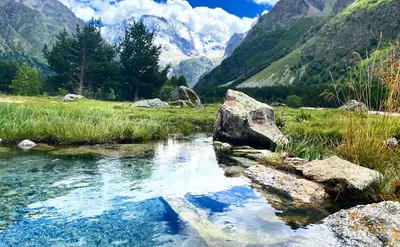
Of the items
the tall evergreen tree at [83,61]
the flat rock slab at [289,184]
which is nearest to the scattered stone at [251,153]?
the flat rock slab at [289,184]

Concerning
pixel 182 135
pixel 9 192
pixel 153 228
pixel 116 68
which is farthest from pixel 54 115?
pixel 116 68

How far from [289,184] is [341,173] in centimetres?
158

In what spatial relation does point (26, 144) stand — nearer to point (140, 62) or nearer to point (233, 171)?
point (233, 171)

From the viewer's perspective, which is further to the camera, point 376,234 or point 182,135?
point 182,135

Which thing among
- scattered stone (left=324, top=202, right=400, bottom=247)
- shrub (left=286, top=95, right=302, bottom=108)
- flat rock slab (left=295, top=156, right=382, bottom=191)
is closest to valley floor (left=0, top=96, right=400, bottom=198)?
flat rock slab (left=295, top=156, right=382, bottom=191)

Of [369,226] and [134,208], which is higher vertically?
[369,226]

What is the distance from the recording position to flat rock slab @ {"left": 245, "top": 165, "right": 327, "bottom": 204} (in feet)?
31.2

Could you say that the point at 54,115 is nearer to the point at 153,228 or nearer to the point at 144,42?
the point at 153,228

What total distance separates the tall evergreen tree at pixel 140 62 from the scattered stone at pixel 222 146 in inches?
2200

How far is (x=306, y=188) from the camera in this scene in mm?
9969

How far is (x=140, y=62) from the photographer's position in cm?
7356

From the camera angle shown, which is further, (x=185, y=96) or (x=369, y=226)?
(x=185, y=96)

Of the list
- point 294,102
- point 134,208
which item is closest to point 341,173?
point 134,208

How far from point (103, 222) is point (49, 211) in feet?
5.34
